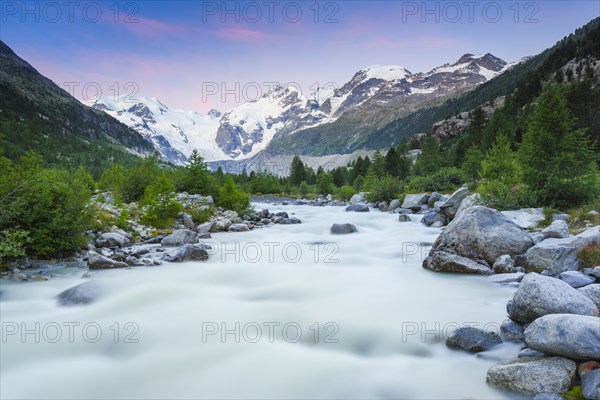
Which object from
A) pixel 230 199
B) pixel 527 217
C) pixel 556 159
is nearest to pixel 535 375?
pixel 527 217

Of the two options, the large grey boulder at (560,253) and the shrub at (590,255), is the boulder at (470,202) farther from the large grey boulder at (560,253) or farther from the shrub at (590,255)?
the shrub at (590,255)

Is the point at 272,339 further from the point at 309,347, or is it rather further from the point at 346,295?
the point at 346,295

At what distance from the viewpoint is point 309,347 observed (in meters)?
6.51

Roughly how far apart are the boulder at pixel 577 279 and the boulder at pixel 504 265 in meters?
1.97

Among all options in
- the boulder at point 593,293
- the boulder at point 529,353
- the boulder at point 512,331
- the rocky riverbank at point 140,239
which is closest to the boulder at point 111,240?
the rocky riverbank at point 140,239

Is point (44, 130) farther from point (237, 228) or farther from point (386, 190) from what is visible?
point (237, 228)

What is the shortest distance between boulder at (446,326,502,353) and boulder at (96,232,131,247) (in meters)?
12.8

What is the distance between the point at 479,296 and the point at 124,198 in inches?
849

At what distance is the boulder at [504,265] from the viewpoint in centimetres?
975

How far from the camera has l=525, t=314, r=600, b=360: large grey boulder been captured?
4.48m

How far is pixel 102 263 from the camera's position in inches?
451

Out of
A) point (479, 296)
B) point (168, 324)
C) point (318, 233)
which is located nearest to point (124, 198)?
point (318, 233)

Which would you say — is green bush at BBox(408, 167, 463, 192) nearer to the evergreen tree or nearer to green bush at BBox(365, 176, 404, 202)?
green bush at BBox(365, 176, 404, 202)

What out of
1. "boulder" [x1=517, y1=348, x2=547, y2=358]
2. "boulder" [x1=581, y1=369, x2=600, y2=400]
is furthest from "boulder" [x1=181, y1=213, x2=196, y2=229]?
"boulder" [x1=581, y1=369, x2=600, y2=400]
